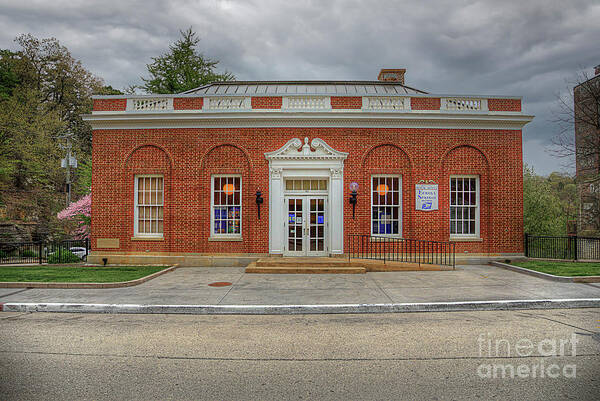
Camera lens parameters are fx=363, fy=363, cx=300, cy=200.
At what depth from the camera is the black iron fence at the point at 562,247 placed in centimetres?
1481

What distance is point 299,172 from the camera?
14.9m

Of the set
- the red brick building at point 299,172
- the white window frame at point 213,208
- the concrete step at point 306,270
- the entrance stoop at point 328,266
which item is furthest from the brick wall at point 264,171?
the concrete step at point 306,270

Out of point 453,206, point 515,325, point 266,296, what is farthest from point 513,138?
point 266,296

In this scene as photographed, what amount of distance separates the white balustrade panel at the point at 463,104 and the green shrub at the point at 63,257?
1766cm

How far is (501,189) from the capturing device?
1513 centimetres

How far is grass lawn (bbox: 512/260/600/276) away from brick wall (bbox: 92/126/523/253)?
1.20 meters

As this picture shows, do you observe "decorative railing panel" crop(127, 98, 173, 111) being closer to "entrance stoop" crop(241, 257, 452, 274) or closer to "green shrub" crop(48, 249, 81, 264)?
"green shrub" crop(48, 249, 81, 264)

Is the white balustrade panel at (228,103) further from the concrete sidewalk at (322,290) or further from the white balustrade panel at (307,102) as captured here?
the concrete sidewalk at (322,290)

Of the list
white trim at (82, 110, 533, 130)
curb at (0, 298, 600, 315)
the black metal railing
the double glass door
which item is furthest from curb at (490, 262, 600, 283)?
the double glass door

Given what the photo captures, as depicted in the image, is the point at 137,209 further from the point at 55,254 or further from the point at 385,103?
the point at 385,103

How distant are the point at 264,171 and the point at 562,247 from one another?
41.7 ft

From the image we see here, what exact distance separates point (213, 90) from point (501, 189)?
46.9ft

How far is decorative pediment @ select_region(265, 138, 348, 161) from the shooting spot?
14.8 meters

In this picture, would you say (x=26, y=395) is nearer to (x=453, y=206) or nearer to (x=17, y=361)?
(x=17, y=361)
